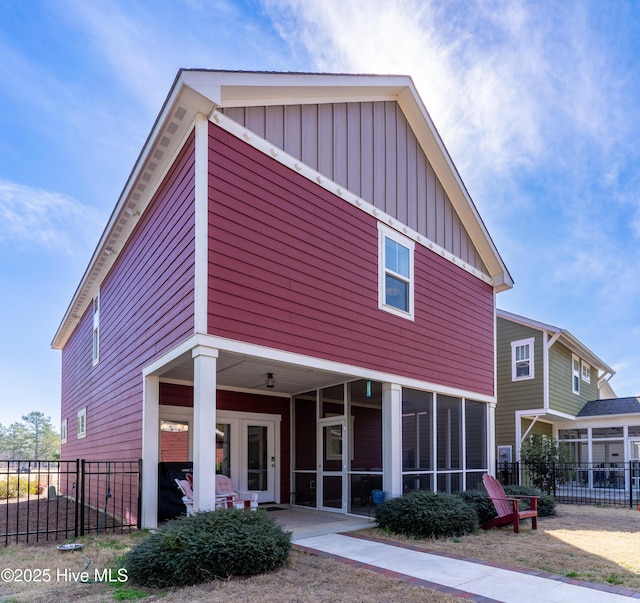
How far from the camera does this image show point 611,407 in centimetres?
2034

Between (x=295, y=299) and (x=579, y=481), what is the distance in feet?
52.4

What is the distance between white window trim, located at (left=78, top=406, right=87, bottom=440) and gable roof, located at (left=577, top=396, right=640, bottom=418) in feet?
54.2

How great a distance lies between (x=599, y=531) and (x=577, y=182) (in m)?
31.6

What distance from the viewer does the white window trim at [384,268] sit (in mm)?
10016

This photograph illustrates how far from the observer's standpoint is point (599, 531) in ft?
31.1

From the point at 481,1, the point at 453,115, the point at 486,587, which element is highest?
the point at 481,1

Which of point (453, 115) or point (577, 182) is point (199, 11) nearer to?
point (453, 115)

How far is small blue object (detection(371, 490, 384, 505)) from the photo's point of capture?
32.0ft

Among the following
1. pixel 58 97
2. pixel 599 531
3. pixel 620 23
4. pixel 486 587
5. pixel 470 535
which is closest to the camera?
pixel 486 587

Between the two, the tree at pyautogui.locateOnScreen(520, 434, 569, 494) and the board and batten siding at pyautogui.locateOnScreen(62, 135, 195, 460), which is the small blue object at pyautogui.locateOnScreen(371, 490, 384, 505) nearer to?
the board and batten siding at pyautogui.locateOnScreen(62, 135, 195, 460)

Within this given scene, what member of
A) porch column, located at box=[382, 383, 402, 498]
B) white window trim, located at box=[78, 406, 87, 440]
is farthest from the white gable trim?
white window trim, located at box=[78, 406, 87, 440]

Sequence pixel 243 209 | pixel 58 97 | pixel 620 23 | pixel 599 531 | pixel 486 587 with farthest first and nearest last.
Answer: pixel 58 97
pixel 620 23
pixel 599 531
pixel 243 209
pixel 486 587

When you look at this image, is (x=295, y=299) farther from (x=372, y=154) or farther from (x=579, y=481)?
(x=579, y=481)

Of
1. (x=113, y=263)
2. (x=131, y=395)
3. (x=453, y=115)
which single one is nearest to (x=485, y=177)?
(x=453, y=115)
